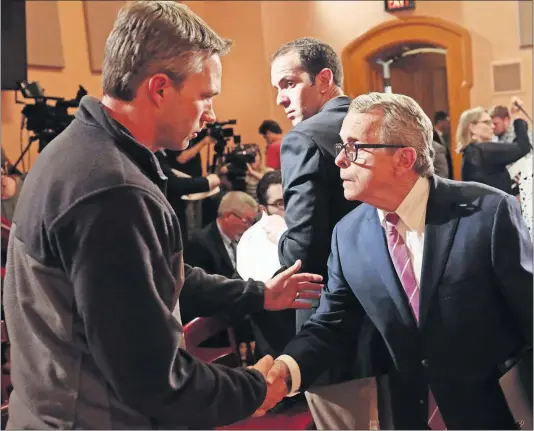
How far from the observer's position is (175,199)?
200 cm

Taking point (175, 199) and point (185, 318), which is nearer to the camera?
point (185, 318)

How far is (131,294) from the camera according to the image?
0.95 metres

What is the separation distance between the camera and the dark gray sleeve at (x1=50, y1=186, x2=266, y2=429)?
0.94 metres

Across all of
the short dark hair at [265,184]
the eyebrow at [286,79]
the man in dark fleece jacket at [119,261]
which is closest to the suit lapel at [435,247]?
the man in dark fleece jacket at [119,261]

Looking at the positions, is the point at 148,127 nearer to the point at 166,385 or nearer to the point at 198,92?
the point at 198,92

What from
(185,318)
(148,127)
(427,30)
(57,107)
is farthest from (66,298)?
(427,30)

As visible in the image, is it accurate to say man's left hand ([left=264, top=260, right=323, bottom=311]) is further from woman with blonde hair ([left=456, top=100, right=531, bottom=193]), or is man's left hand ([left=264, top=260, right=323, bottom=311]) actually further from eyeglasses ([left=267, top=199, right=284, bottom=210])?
woman with blonde hair ([left=456, top=100, right=531, bottom=193])

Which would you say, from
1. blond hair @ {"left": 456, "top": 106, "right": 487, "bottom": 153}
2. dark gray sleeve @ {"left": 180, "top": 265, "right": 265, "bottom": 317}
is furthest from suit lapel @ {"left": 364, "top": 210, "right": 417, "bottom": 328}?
blond hair @ {"left": 456, "top": 106, "right": 487, "bottom": 153}

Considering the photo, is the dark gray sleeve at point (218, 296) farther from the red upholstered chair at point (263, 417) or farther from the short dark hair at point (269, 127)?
the short dark hair at point (269, 127)

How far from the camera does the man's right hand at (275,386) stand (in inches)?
46.5

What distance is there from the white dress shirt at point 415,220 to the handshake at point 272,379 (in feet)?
0.14

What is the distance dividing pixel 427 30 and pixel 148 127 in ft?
17.7

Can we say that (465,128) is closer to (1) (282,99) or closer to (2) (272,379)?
(1) (282,99)

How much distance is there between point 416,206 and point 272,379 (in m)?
0.41
